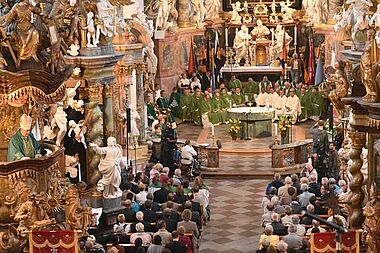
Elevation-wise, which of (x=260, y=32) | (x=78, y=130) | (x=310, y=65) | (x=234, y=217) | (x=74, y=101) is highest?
(x=260, y=32)

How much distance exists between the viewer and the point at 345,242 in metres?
12.0

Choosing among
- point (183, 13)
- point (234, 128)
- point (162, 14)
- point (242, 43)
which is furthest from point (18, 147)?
point (242, 43)

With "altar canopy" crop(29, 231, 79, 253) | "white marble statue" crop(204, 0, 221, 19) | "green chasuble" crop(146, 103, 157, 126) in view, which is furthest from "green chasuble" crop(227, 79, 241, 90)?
"altar canopy" crop(29, 231, 79, 253)

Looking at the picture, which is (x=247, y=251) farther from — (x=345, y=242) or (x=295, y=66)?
(x=295, y=66)

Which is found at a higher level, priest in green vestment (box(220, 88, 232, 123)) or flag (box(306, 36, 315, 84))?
flag (box(306, 36, 315, 84))

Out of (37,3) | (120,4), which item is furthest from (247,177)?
(37,3)

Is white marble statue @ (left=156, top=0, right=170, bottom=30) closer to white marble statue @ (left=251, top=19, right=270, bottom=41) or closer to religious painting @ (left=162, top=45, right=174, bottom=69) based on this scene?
religious painting @ (left=162, top=45, right=174, bottom=69)

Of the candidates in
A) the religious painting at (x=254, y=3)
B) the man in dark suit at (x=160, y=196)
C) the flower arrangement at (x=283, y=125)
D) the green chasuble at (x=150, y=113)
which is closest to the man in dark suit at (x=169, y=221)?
the man in dark suit at (x=160, y=196)

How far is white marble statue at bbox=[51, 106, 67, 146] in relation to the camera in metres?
17.8

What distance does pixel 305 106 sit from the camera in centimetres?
3061

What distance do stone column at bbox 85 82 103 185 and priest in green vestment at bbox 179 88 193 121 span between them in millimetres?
11764

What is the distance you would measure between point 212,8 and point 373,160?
25.0m

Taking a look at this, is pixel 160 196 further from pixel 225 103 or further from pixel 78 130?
pixel 225 103

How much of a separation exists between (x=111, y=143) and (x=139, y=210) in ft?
5.74
